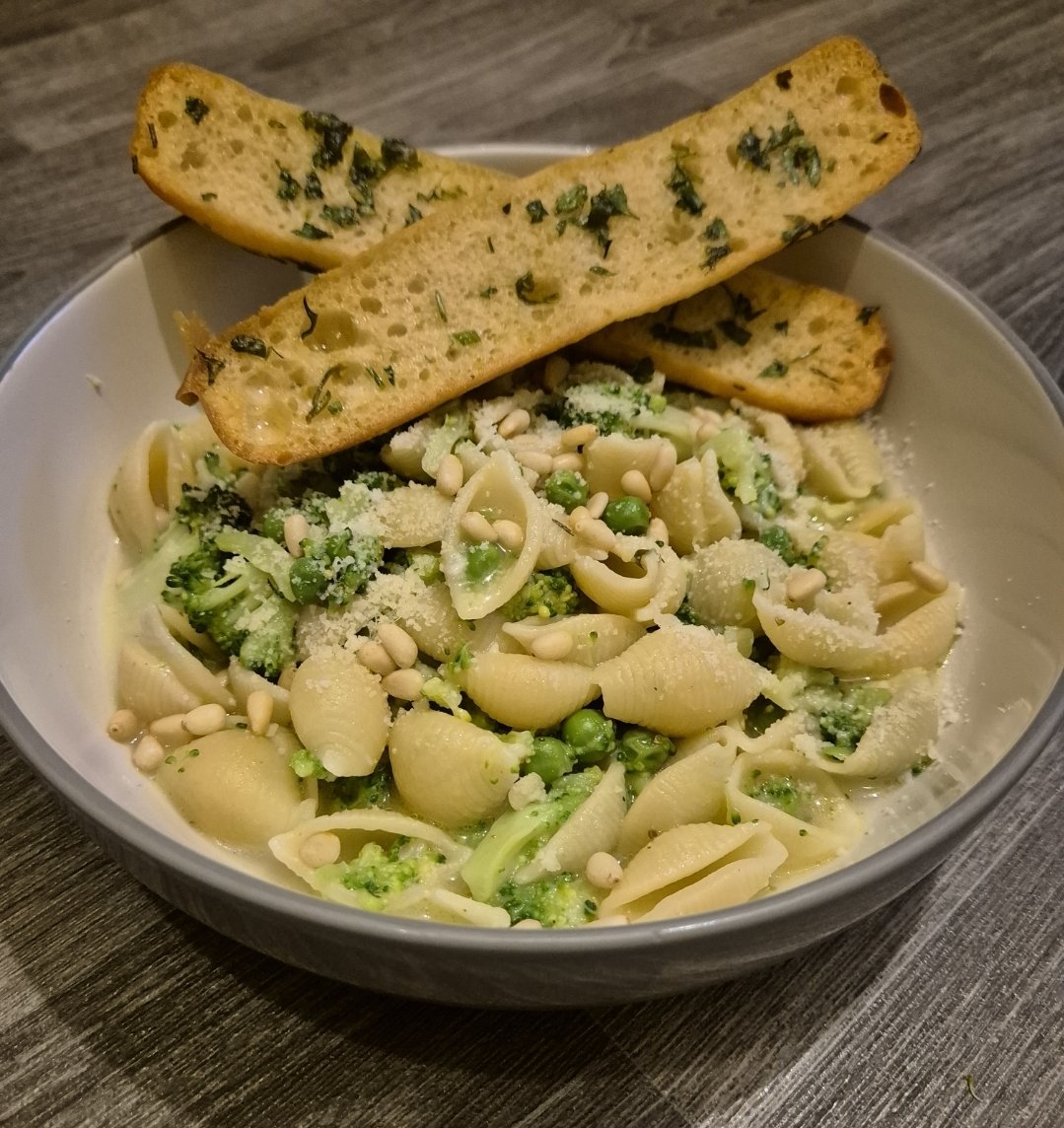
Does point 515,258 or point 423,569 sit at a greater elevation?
point 515,258

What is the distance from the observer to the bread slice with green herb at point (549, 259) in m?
1.95

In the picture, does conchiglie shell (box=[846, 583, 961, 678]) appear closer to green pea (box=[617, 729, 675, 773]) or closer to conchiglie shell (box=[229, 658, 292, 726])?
green pea (box=[617, 729, 675, 773])

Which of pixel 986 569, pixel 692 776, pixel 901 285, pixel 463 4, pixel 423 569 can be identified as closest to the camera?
pixel 692 776

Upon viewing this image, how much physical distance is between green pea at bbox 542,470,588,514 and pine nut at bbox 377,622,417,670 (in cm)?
40

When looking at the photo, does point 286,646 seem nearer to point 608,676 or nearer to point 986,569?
point 608,676

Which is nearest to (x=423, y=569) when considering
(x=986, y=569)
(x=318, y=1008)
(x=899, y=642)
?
(x=318, y=1008)

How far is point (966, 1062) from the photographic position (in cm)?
145

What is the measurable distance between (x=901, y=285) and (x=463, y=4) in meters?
2.33

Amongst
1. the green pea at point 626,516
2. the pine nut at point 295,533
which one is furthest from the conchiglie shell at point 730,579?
the pine nut at point 295,533

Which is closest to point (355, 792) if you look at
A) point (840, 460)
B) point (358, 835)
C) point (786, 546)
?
point (358, 835)

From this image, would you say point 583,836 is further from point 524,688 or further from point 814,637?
point 814,637

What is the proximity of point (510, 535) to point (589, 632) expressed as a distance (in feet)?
0.74

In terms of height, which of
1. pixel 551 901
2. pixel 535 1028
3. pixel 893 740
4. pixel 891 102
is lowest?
pixel 535 1028

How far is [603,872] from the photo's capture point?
5.01ft
